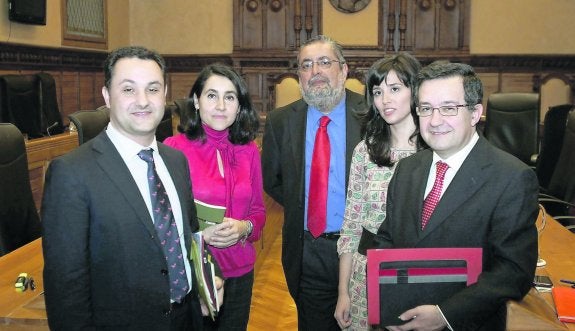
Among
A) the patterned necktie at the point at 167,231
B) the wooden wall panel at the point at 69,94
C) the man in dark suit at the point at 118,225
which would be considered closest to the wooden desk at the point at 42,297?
the man in dark suit at the point at 118,225

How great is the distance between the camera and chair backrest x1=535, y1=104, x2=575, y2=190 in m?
4.39

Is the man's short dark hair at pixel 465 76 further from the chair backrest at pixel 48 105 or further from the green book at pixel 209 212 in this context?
the chair backrest at pixel 48 105

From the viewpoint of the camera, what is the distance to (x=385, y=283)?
1.51 m

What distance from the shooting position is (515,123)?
18.9 ft

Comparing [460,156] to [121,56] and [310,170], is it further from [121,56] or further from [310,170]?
[121,56]

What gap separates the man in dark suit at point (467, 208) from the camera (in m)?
1.51

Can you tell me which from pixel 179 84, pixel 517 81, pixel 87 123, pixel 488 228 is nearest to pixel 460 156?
pixel 488 228

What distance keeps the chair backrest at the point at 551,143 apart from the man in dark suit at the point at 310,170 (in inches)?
101

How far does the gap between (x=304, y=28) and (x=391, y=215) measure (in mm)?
7670

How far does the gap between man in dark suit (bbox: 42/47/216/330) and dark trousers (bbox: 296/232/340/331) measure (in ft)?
2.65

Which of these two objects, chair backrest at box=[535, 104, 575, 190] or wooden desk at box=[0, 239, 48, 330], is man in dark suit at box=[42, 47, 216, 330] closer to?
wooden desk at box=[0, 239, 48, 330]

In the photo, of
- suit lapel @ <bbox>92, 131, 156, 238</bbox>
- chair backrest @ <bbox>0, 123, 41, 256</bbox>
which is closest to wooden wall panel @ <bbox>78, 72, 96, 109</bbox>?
chair backrest @ <bbox>0, 123, 41, 256</bbox>

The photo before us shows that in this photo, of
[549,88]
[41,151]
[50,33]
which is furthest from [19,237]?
[549,88]

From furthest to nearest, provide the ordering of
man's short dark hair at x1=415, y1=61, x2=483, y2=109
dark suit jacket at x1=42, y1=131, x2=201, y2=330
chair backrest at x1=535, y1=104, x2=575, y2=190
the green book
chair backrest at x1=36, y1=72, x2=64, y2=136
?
1. chair backrest at x1=36, y1=72, x2=64, y2=136
2. chair backrest at x1=535, y1=104, x2=575, y2=190
3. the green book
4. man's short dark hair at x1=415, y1=61, x2=483, y2=109
5. dark suit jacket at x1=42, y1=131, x2=201, y2=330
